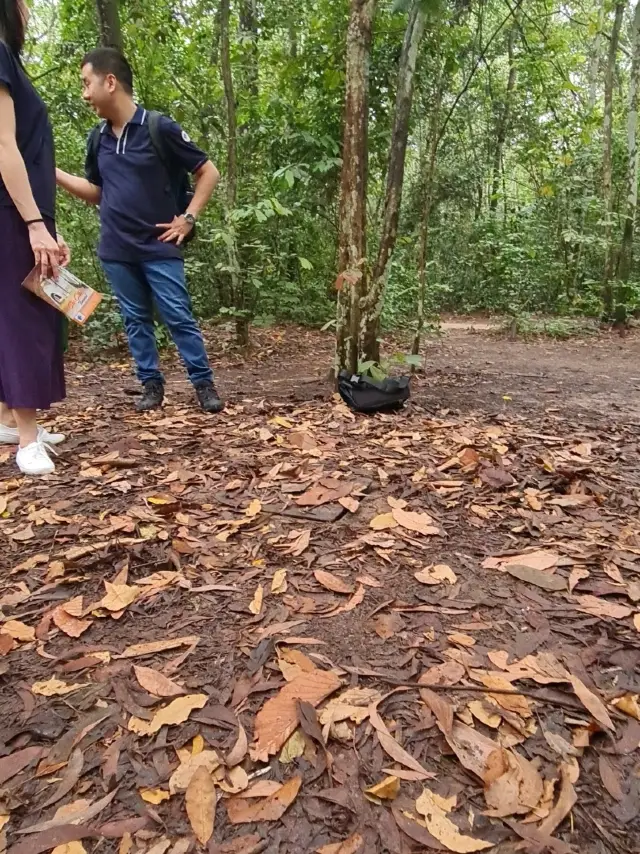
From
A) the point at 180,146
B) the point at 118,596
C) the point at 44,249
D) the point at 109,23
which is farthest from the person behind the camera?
the point at 109,23

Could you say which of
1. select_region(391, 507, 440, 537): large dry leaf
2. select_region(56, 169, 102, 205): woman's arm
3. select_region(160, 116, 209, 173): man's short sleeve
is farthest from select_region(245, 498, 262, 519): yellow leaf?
select_region(56, 169, 102, 205): woman's arm

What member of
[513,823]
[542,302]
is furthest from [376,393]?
[542,302]

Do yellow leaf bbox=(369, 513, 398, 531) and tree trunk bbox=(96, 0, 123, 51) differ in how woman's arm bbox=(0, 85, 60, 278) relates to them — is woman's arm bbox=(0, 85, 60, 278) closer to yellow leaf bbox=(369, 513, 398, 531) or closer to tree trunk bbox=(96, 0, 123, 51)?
yellow leaf bbox=(369, 513, 398, 531)

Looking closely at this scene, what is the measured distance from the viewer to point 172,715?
1.38 meters

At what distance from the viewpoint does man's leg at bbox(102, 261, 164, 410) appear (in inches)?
141

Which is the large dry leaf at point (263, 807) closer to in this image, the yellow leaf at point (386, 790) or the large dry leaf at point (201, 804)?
the large dry leaf at point (201, 804)

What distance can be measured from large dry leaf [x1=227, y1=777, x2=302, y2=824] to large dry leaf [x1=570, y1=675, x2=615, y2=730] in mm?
711

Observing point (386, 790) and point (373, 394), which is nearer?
point (386, 790)

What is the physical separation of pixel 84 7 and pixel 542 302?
9680 mm

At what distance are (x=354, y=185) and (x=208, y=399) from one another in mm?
1681

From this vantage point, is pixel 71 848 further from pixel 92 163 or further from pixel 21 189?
pixel 92 163

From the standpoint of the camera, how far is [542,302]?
1241 cm

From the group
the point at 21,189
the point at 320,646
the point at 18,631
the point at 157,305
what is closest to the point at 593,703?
the point at 320,646

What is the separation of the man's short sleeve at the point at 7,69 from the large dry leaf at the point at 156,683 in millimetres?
2312
